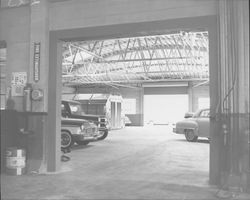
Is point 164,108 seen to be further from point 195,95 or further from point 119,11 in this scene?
point 119,11

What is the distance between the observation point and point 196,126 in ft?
49.6

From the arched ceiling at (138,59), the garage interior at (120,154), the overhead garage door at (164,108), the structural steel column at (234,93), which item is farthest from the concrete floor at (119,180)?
the overhead garage door at (164,108)

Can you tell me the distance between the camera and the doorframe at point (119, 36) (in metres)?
6.37

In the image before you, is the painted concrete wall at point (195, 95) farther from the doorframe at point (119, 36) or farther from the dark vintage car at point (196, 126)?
the doorframe at point (119, 36)

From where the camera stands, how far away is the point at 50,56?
25.1ft

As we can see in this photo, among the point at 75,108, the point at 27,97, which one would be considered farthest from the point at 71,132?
the point at 27,97

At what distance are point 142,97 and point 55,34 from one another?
25812 mm

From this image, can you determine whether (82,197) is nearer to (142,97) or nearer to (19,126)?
(19,126)

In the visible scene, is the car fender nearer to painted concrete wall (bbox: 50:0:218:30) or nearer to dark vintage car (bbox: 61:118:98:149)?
dark vintage car (bbox: 61:118:98:149)

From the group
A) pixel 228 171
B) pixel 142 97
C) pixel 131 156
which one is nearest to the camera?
pixel 228 171

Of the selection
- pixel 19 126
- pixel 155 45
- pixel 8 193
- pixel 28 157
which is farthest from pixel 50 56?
pixel 155 45

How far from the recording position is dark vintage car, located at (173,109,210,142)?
14.5 metres

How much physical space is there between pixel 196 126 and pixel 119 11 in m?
9.19

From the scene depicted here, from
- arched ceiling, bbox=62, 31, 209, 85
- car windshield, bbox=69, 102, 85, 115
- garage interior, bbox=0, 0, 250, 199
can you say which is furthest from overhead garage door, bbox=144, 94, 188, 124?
garage interior, bbox=0, 0, 250, 199
